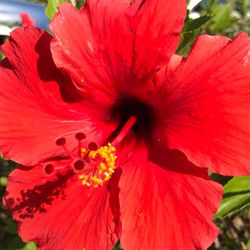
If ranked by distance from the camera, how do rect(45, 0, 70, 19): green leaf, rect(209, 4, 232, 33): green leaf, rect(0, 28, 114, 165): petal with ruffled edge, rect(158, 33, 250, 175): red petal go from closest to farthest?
rect(158, 33, 250, 175): red petal → rect(0, 28, 114, 165): petal with ruffled edge → rect(45, 0, 70, 19): green leaf → rect(209, 4, 232, 33): green leaf

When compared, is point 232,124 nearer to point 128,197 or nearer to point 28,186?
→ point 128,197

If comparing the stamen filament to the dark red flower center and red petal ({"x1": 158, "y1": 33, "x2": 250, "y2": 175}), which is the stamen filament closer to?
the dark red flower center

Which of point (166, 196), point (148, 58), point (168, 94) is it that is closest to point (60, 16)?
point (148, 58)

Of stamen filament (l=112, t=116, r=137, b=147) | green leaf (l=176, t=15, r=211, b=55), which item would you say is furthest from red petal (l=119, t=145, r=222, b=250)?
green leaf (l=176, t=15, r=211, b=55)

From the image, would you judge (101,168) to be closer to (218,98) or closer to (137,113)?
(137,113)

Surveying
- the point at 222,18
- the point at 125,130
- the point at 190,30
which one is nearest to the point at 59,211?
the point at 125,130

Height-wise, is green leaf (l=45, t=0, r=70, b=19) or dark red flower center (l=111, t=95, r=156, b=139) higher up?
green leaf (l=45, t=0, r=70, b=19)

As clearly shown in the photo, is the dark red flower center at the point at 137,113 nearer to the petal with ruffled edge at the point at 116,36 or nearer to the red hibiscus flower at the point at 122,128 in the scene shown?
the red hibiscus flower at the point at 122,128
